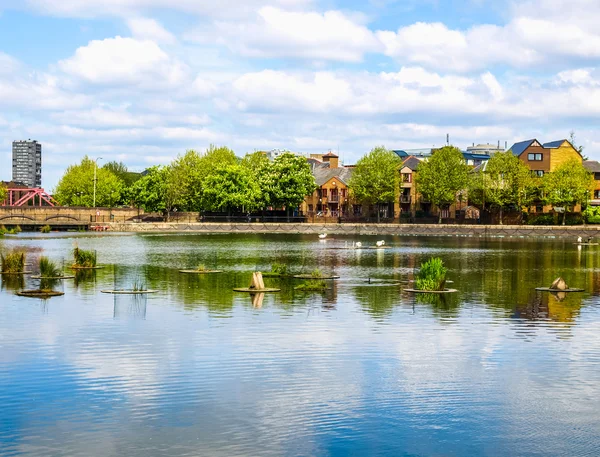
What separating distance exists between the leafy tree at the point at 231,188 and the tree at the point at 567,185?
55.0 m

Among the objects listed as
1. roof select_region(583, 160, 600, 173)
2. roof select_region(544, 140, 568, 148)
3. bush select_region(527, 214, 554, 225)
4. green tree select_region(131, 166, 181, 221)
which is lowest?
bush select_region(527, 214, 554, 225)

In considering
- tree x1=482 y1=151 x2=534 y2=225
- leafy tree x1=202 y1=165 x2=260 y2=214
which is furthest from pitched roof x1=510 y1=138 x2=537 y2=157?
leafy tree x1=202 y1=165 x2=260 y2=214

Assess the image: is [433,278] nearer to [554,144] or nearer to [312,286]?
[312,286]

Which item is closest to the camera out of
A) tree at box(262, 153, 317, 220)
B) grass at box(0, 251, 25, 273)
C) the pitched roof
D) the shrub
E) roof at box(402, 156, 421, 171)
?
grass at box(0, 251, 25, 273)

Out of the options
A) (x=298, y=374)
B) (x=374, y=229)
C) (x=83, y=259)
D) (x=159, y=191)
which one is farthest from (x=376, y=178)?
Result: (x=298, y=374)

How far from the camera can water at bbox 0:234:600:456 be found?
19.0 m

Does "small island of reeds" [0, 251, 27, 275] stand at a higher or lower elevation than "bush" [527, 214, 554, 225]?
lower

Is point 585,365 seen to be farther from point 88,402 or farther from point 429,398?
point 88,402

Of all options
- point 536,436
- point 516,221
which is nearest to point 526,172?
point 516,221

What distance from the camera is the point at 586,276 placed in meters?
62.4

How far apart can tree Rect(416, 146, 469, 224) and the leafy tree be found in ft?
108

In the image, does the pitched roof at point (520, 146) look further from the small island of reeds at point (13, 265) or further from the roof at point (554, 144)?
the small island of reeds at point (13, 265)

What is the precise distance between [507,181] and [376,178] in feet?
82.9

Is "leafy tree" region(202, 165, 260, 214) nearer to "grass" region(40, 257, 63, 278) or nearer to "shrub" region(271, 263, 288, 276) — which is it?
"shrub" region(271, 263, 288, 276)
